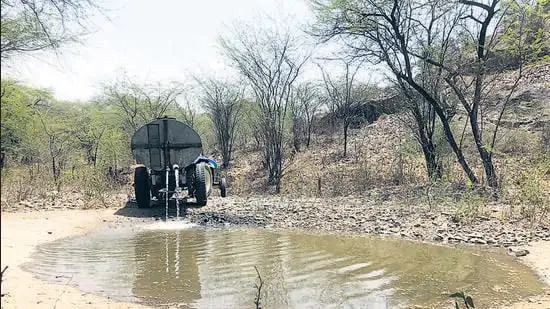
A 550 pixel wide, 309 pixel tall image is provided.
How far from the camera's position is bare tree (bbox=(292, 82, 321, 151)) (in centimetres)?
2895

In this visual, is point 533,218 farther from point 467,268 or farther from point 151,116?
point 151,116

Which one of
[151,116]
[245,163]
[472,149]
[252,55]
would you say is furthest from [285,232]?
[151,116]

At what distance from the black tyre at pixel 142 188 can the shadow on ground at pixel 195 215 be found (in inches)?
7.7

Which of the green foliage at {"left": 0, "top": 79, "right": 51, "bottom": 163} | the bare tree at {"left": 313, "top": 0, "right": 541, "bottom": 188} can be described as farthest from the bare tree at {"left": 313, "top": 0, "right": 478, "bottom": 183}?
the green foliage at {"left": 0, "top": 79, "right": 51, "bottom": 163}

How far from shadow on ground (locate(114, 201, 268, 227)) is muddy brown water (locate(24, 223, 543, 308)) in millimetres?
1511

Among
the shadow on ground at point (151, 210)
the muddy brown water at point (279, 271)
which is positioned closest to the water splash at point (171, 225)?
the shadow on ground at point (151, 210)

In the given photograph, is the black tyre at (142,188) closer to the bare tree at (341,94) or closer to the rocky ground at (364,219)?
the rocky ground at (364,219)

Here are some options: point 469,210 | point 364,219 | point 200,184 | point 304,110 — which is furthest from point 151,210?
point 304,110

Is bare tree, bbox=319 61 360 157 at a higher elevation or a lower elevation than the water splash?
higher

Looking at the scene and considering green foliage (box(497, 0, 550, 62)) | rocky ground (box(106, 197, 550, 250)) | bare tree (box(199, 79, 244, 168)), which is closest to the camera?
rocky ground (box(106, 197, 550, 250))

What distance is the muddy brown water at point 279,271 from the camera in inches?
207

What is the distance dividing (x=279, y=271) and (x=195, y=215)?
541 cm

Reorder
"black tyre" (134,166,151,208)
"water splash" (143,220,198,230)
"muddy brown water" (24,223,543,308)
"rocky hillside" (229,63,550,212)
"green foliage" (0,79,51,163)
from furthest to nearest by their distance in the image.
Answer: "rocky hillside" (229,63,550,212)
"black tyre" (134,166,151,208)
"water splash" (143,220,198,230)
"muddy brown water" (24,223,543,308)
"green foliage" (0,79,51,163)

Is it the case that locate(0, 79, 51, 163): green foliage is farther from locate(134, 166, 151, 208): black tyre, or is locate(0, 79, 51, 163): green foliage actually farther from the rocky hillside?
the rocky hillside
